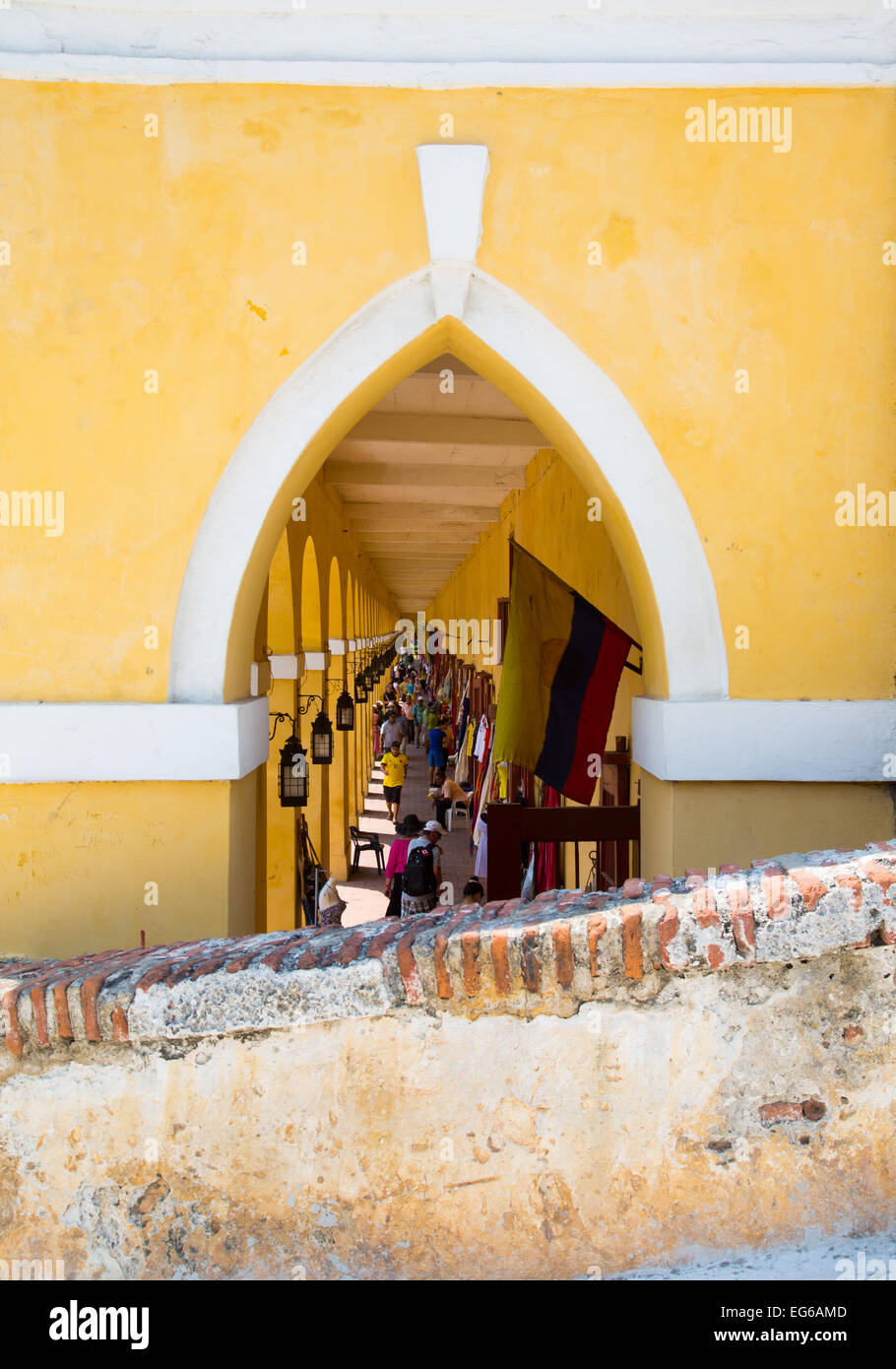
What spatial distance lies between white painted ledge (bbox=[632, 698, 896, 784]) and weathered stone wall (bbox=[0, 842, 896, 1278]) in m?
1.52

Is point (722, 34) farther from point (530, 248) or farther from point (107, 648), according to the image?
point (107, 648)

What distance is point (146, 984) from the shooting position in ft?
7.57

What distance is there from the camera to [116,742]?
3.73 metres

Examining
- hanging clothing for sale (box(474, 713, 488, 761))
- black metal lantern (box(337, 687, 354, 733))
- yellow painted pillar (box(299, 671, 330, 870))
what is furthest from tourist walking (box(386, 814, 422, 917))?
hanging clothing for sale (box(474, 713, 488, 761))

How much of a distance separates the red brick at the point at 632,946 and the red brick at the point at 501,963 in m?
0.26

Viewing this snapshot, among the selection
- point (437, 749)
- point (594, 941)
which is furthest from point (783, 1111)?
point (437, 749)

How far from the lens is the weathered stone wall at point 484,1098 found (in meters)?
2.18

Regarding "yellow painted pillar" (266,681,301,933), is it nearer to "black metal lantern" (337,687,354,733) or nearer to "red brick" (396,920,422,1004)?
"black metal lantern" (337,687,354,733)

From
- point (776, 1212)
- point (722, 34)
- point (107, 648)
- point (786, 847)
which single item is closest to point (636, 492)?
point (786, 847)

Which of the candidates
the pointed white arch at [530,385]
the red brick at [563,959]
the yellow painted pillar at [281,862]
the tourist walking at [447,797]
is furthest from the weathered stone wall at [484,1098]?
the tourist walking at [447,797]

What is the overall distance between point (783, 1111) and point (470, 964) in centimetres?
77

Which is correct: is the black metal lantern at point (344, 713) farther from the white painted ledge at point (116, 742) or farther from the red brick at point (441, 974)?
the red brick at point (441, 974)

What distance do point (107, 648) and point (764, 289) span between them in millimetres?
2929

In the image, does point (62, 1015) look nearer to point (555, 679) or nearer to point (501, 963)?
point (501, 963)
